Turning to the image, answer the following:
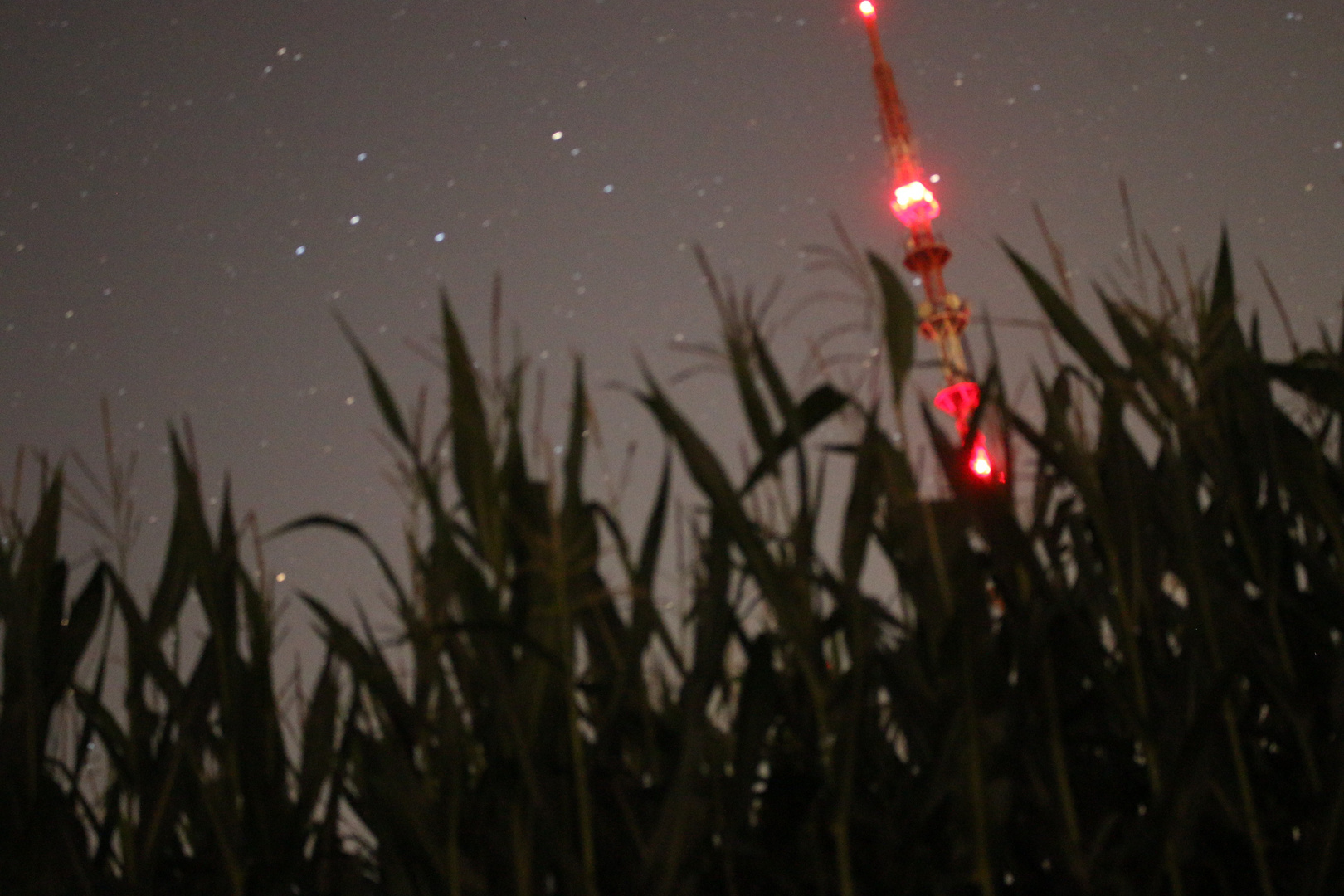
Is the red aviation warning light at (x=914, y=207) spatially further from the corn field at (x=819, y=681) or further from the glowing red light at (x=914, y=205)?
the corn field at (x=819, y=681)

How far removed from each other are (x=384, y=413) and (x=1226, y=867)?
1.10 meters

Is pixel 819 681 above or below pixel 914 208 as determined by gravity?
below

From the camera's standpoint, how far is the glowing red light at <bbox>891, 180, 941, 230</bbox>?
724 inches

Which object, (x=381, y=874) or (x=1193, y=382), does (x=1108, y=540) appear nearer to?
(x=1193, y=382)

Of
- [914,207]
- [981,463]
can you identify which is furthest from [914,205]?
[981,463]

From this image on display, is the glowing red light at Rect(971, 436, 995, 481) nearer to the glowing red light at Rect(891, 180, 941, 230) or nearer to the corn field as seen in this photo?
the corn field

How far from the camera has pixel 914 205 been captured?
61.1 feet

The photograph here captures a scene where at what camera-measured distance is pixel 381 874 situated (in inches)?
58.5

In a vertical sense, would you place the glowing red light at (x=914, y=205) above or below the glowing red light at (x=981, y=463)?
above

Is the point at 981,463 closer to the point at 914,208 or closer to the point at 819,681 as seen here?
the point at 819,681

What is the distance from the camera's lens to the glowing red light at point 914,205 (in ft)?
60.3

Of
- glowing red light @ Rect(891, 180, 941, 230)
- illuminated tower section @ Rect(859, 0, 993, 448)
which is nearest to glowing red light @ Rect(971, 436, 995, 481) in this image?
illuminated tower section @ Rect(859, 0, 993, 448)

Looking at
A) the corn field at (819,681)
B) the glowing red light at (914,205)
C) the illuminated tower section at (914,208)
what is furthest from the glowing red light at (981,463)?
the glowing red light at (914,205)

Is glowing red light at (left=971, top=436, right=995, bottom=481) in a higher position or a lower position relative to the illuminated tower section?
lower
